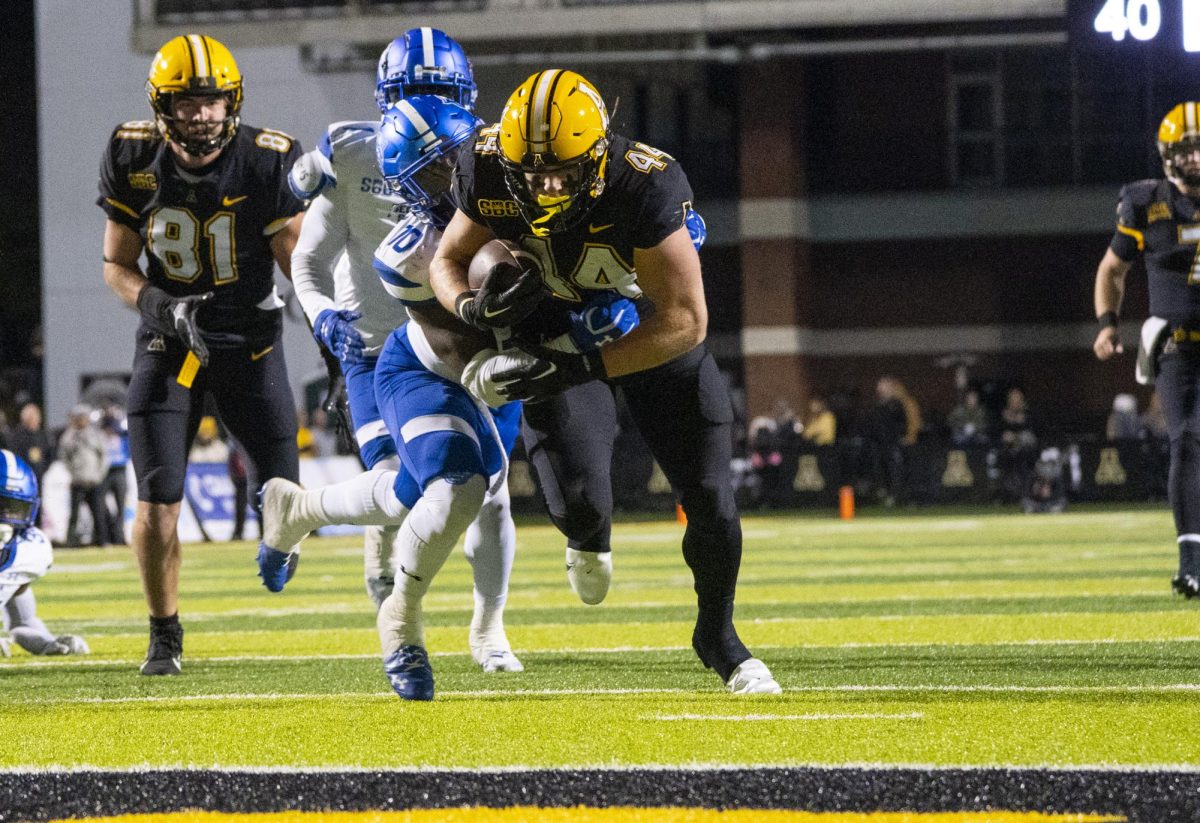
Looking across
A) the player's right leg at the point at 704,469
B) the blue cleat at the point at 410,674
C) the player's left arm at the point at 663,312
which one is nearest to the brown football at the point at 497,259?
the player's left arm at the point at 663,312

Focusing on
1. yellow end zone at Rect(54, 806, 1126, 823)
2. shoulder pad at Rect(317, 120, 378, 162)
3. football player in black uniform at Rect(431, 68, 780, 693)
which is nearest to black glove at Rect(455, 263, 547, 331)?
football player in black uniform at Rect(431, 68, 780, 693)

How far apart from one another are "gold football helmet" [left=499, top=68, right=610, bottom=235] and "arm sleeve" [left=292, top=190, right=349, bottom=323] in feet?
5.89

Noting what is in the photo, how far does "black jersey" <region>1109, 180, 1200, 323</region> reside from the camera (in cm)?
751

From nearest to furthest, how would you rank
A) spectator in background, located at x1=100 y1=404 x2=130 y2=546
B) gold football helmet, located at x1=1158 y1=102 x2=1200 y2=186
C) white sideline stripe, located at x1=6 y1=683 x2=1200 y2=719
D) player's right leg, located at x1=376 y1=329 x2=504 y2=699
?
player's right leg, located at x1=376 y1=329 x2=504 y2=699
white sideline stripe, located at x1=6 y1=683 x2=1200 y2=719
gold football helmet, located at x1=1158 y1=102 x2=1200 y2=186
spectator in background, located at x1=100 y1=404 x2=130 y2=546

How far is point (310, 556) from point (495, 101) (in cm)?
1260

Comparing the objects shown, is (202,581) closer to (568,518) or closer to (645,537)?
(645,537)

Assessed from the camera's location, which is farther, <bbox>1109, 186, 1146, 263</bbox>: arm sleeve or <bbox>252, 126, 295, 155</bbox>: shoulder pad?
<bbox>1109, 186, 1146, 263</bbox>: arm sleeve

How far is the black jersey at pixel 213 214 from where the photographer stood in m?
5.85

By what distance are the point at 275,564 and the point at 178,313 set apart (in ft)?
2.73

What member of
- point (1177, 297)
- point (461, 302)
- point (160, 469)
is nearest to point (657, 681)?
point (461, 302)

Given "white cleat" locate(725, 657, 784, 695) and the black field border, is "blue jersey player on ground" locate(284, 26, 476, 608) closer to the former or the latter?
"white cleat" locate(725, 657, 784, 695)

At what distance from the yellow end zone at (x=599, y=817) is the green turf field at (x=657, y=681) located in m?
0.45

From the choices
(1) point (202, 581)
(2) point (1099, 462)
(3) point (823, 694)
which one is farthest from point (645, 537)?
(3) point (823, 694)

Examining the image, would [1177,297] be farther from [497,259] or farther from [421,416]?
[497,259]
